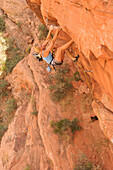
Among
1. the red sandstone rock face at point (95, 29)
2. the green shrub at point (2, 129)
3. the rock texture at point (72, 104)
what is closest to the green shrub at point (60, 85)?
the rock texture at point (72, 104)

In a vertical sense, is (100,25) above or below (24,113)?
above

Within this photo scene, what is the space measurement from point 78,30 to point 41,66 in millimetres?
4745

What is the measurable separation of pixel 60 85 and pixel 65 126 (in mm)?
1832

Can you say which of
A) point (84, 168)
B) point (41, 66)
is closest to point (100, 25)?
point (84, 168)

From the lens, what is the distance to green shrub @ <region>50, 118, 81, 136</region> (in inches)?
194

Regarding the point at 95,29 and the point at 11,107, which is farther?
the point at 11,107

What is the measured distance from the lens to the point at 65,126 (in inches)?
196

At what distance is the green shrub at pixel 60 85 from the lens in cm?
584

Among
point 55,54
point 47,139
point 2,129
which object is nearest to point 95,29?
point 55,54

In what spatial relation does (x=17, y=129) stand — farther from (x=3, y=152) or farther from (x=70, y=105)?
(x=70, y=105)

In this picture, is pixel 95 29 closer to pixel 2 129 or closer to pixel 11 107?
pixel 11 107

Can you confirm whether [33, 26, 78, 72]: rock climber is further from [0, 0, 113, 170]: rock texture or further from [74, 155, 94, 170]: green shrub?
[74, 155, 94, 170]: green shrub

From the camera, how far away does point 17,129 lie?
6180 mm

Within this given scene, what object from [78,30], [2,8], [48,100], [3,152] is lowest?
[3,152]
